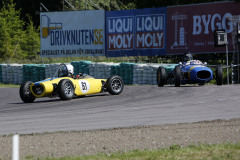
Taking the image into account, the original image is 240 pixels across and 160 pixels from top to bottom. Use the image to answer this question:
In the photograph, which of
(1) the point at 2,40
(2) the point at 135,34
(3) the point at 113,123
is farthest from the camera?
(1) the point at 2,40

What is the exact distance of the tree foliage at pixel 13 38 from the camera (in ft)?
134

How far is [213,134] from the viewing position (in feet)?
24.0

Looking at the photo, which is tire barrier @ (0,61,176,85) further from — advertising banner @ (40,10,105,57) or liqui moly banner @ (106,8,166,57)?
liqui moly banner @ (106,8,166,57)

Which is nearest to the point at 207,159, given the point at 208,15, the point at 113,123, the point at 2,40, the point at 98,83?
the point at 113,123

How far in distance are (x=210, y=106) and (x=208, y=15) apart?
13335 millimetres

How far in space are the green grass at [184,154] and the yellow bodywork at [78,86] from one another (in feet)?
24.9

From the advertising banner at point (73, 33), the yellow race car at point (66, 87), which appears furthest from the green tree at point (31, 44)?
the yellow race car at point (66, 87)

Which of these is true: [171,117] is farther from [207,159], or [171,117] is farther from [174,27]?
[174,27]

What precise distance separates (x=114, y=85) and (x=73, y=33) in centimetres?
1327

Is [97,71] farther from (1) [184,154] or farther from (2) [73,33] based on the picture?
(1) [184,154]

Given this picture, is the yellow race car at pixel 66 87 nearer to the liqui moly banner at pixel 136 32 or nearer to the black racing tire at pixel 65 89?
the black racing tire at pixel 65 89

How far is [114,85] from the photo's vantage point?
1517cm

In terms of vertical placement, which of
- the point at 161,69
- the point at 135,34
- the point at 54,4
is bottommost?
the point at 161,69

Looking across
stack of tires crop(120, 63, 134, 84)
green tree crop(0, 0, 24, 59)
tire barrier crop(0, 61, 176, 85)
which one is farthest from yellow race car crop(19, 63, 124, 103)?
green tree crop(0, 0, 24, 59)
